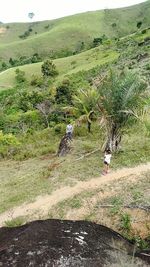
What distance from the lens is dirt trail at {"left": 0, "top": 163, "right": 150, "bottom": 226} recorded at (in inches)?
517

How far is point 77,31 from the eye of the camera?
9800cm

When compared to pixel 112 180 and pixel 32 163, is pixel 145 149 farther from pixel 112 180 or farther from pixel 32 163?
pixel 32 163

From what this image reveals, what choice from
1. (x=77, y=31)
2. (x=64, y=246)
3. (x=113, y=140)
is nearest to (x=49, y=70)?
(x=77, y=31)

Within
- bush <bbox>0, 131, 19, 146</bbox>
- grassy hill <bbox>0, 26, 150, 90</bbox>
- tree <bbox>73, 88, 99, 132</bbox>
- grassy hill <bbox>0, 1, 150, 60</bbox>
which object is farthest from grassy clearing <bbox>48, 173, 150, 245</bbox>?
grassy hill <bbox>0, 1, 150, 60</bbox>

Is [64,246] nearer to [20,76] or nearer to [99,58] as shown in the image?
[99,58]

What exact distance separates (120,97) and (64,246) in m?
7.63

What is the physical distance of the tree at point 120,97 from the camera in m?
16.0

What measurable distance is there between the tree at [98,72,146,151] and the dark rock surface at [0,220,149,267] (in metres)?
6.00

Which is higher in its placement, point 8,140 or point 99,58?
point 99,58

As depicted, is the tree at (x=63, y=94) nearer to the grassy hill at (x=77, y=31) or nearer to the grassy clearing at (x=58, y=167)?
the grassy clearing at (x=58, y=167)

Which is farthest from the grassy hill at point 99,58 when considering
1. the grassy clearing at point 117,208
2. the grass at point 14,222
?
the grass at point 14,222

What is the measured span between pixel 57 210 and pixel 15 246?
10.6 ft

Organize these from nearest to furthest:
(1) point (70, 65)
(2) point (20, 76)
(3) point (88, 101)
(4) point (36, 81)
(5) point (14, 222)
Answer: (5) point (14, 222), (3) point (88, 101), (4) point (36, 81), (2) point (20, 76), (1) point (70, 65)

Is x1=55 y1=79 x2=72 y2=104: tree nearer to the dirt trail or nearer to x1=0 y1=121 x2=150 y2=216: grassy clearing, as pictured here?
x1=0 y1=121 x2=150 y2=216: grassy clearing
